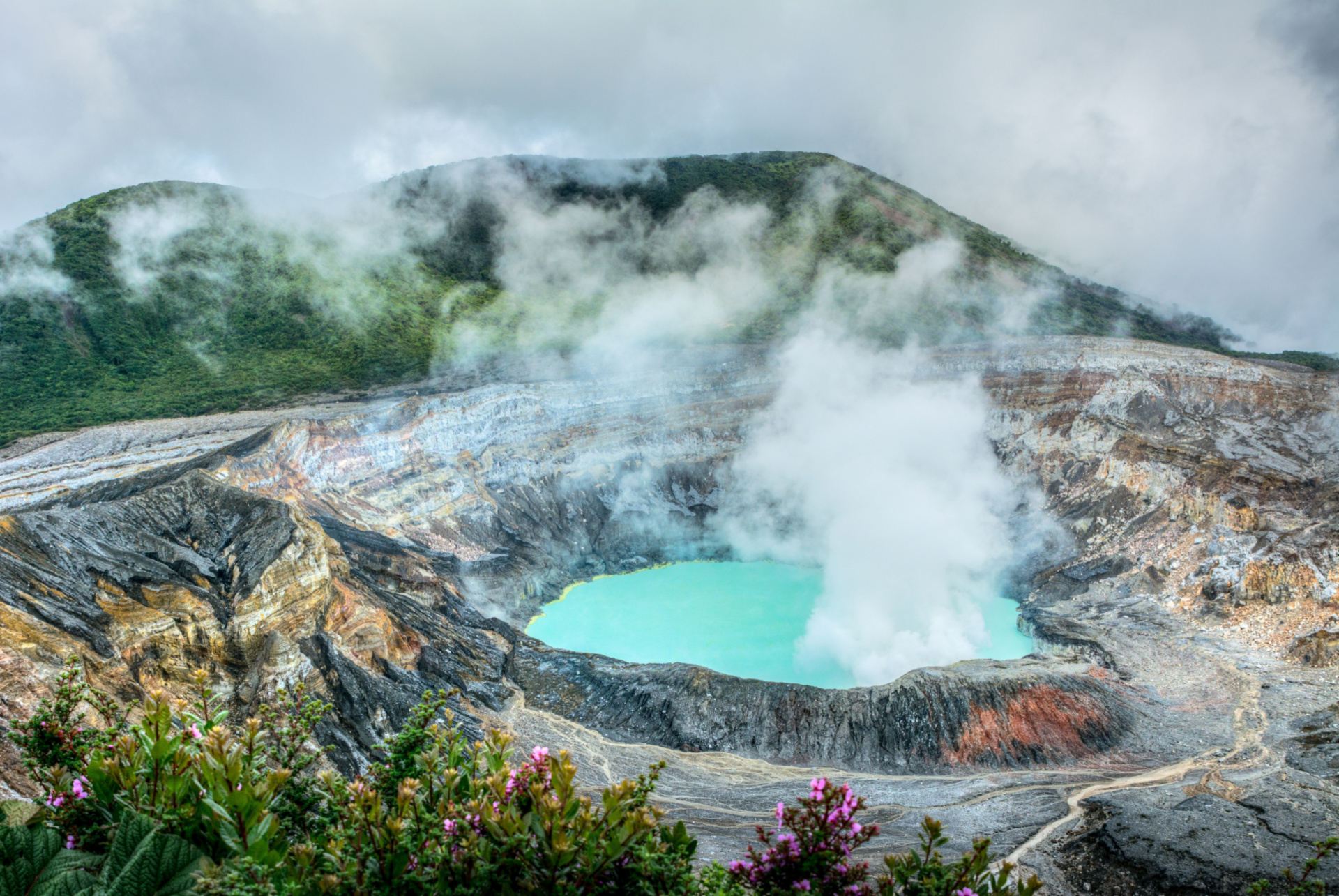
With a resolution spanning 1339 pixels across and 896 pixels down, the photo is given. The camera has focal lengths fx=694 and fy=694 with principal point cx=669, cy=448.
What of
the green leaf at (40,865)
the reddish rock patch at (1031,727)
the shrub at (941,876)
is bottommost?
the green leaf at (40,865)

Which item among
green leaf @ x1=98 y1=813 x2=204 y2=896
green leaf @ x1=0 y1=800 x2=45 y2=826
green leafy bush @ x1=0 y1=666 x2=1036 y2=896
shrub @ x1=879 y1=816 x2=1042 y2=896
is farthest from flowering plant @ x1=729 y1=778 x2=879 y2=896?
green leaf @ x1=0 y1=800 x2=45 y2=826

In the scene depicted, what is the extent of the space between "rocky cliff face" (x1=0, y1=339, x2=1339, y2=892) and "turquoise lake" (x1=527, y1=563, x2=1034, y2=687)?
2.47m

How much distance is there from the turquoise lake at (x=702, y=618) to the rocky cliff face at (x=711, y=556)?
2.47 meters

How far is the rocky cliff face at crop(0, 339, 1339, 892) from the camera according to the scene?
68.3 feet

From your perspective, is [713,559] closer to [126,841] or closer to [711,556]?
[711,556]

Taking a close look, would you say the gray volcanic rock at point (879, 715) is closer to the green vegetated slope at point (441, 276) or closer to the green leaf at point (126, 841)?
the green leaf at point (126, 841)

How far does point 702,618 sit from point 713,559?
515 inches

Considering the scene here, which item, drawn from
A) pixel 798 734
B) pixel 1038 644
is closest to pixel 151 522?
pixel 798 734

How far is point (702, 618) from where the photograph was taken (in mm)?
47094

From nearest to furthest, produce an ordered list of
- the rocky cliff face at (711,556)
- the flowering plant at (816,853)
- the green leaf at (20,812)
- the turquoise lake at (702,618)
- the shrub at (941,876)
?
the green leaf at (20,812) < the shrub at (941,876) < the flowering plant at (816,853) < the rocky cliff face at (711,556) < the turquoise lake at (702,618)

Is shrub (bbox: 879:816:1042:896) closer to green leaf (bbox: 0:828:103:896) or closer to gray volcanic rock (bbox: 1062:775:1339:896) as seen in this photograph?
green leaf (bbox: 0:828:103:896)

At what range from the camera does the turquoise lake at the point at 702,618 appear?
4084cm

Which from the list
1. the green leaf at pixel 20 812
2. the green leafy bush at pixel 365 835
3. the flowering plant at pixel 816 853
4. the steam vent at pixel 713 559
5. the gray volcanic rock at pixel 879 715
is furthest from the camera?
the gray volcanic rock at pixel 879 715

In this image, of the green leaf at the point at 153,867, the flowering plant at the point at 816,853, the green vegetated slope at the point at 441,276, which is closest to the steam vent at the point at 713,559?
the green vegetated slope at the point at 441,276
